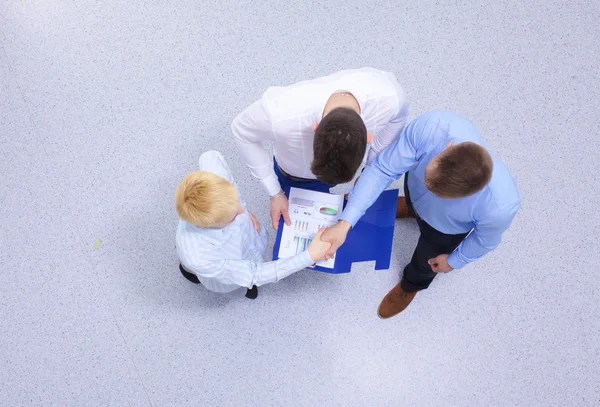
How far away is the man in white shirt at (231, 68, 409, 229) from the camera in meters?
1.02

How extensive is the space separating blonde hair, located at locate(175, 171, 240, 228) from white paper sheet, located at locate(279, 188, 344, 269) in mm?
335

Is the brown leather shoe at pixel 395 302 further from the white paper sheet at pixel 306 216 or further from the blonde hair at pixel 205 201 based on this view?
the blonde hair at pixel 205 201

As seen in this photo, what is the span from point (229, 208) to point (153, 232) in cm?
85

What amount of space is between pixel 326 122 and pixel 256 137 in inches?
12.6

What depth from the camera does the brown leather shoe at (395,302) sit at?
5.65 ft

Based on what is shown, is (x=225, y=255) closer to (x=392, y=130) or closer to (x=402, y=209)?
(x=392, y=130)

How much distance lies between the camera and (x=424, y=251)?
1578 mm

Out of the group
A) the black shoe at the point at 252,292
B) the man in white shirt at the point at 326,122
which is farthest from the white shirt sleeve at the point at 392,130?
the black shoe at the point at 252,292

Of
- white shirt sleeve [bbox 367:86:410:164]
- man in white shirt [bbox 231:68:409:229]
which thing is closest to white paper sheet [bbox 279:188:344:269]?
man in white shirt [bbox 231:68:409:229]

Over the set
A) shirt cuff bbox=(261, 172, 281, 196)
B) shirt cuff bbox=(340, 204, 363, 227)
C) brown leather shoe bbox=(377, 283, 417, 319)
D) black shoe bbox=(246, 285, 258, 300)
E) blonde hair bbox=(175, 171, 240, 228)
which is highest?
blonde hair bbox=(175, 171, 240, 228)

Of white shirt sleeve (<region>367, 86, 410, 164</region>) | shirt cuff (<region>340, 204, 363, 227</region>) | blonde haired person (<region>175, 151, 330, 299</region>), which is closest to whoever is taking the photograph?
blonde haired person (<region>175, 151, 330, 299</region>)

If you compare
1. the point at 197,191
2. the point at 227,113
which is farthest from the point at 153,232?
the point at 197,191

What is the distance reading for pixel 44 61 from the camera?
1.99 metres

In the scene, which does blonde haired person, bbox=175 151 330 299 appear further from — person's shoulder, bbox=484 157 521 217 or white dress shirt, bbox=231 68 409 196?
person's shoulder, bbox=484 157 521 217
